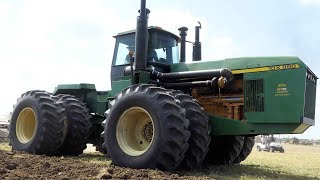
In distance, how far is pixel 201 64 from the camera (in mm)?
8930

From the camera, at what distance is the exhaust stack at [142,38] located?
8750 mm

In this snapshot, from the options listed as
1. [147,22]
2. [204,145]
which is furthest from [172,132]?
[147,22]

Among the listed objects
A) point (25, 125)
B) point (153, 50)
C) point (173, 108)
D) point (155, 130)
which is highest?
point (153, 50)

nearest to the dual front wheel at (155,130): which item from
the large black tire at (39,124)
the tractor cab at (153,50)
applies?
the tractor cab at (153,50)

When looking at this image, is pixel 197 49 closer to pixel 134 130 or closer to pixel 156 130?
Result: pixel 134 130

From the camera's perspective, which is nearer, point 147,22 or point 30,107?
point 147,22

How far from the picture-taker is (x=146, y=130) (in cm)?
805

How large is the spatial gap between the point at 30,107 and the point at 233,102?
16.7ft

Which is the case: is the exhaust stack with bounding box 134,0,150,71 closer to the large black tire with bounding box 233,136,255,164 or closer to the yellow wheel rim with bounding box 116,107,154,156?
the yellow wheel rim with bounding box 116,107,154,156

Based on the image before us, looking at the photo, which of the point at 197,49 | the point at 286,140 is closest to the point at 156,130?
the point at 197,49

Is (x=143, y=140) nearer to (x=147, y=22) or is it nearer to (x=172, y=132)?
(x=172, y=132)

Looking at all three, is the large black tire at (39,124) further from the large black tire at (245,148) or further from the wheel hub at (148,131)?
the large black tire at (245,148)

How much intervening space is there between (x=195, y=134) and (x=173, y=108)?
666 millimetres

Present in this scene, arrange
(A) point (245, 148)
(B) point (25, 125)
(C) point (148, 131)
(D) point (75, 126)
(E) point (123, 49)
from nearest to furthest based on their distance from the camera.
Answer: (C) point (148, 131) → (D) point (75, 126) → (E) point (123, 49) → (A) point (245, 148) → (B) point (25, 125)
